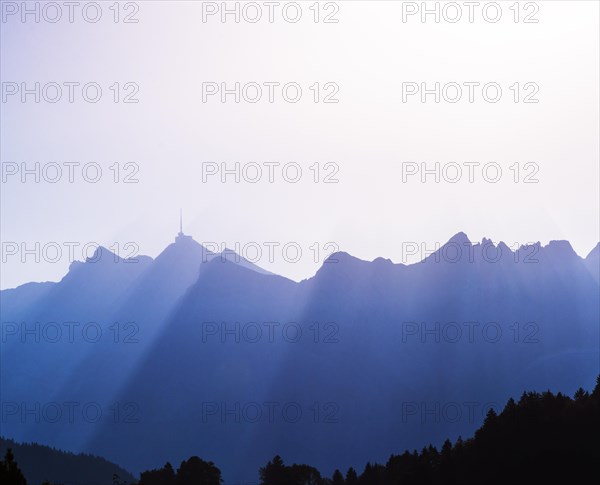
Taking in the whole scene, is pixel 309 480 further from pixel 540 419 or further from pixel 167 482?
pixel 540 419

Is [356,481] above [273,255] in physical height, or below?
below

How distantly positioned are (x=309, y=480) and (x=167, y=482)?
833 inches

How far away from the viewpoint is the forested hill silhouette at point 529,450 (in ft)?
228

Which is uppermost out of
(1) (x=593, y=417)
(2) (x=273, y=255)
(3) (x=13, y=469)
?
(2) (x=273, y=255)

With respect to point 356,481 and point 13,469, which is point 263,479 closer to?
point 356,481

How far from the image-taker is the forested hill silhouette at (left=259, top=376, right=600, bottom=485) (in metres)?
69.5

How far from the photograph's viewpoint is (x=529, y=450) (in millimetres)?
73938

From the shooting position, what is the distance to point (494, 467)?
76.4m

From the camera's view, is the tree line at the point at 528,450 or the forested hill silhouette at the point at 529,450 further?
the tree line at the point at 528,450

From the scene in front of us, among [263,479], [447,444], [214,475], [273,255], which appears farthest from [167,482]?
[447,444]

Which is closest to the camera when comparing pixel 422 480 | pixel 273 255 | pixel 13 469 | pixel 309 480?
pixel 13 469

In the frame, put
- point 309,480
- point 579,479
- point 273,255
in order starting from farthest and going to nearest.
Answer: point 309,480 < point 273,255 < point 579,479

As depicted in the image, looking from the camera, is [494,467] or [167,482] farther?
[167,482]

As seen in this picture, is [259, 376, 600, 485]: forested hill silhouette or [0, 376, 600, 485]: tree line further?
[0, 376, 600, 485]: tree line
